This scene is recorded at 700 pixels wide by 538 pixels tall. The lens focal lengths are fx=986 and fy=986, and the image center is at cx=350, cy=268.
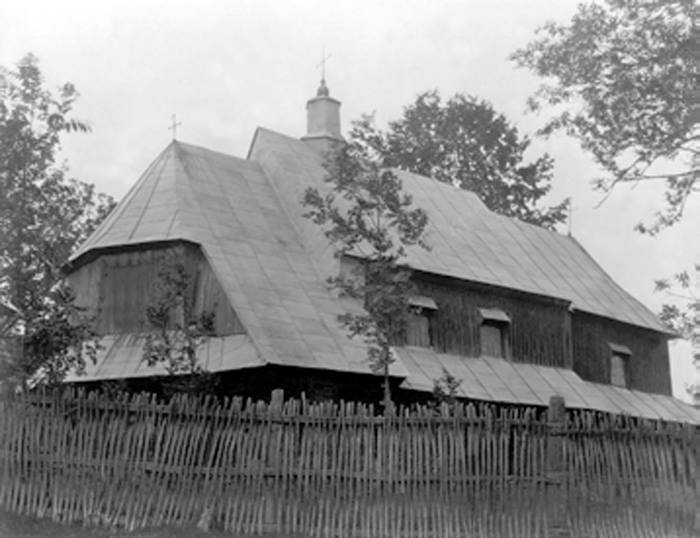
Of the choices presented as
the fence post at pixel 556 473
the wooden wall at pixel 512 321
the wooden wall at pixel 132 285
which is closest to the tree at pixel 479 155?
the wooden wall at pixel 512 321

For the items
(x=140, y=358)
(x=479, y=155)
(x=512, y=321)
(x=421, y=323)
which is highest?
(x=479, y=155)

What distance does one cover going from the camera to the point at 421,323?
26.6 metres

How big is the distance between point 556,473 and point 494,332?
564 inches

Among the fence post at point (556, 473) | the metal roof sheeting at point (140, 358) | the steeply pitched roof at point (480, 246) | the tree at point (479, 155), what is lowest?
the fence post at point (556, 473)

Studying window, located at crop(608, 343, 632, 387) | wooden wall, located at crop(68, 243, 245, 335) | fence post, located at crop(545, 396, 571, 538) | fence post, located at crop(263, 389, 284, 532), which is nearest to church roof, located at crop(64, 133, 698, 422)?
wooden wall, located at crop(68, 243, 245, 335)

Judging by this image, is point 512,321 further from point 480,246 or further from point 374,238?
point 374,238

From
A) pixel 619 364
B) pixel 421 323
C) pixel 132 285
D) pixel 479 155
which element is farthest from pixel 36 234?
pixel 479 155

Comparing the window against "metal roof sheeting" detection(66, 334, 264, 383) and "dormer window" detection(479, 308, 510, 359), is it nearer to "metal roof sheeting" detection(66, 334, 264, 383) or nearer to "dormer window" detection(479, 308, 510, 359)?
"dormer window" detection(479, 308, 510, 359)

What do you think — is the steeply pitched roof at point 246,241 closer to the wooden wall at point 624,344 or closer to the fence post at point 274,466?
the fence post at point 274,466

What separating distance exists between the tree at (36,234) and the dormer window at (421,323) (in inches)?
334

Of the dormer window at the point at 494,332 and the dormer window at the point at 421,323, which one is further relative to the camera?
the dormer window at the point at 494,332

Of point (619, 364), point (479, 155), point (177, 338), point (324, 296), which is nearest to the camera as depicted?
point (177, 338)

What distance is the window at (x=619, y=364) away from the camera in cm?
3284

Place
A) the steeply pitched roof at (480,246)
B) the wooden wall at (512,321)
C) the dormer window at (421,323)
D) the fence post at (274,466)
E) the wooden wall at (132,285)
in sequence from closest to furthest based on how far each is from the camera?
the fence post at (274,466) → the wooden wall at (132,285) → the dormer window at (421,323) → the wooden wall at (512,321) → the steeply pitched roof at (480,246)
